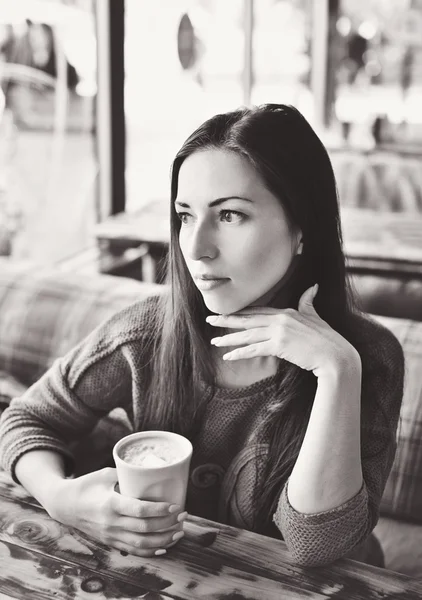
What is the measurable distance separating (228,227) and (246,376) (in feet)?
1.15

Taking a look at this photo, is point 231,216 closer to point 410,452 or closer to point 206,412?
point 206,412

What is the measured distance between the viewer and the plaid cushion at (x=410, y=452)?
1771mm

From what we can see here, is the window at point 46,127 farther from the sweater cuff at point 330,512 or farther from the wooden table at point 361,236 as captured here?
the sweater cuff at point 330,512

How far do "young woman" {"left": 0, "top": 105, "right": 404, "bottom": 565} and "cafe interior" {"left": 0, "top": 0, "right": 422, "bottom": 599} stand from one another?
19 cm

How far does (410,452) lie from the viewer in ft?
5.82

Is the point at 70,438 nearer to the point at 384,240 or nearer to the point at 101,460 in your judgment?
the point at 101,460

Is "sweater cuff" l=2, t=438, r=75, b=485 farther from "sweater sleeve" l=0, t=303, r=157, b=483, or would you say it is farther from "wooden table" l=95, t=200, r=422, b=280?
"wooden table" l=95, t=200, r=422, b=280

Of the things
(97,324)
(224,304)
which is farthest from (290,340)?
(97,324)

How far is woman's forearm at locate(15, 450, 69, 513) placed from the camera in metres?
1.18

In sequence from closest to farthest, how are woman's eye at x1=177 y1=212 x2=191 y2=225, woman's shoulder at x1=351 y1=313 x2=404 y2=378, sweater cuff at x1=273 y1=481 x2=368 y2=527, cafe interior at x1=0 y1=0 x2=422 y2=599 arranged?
sweater cuff at x1=273 y1=481 x2=368 y2=527
woman's eye at x1=177 y1=212 x2=191 y2=225
woman's shoulder at x1=351 y1=313 x2=404 y2=378
cafe interior at x1=0 y1=0 x2=422 y2=599

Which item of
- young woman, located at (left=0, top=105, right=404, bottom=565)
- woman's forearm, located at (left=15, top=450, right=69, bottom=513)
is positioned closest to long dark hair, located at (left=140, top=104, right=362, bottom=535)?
young woman, located at (left=0, top=105, right=404, bottom=565)

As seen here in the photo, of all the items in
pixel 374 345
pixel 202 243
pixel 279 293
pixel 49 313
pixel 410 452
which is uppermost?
pixel 202 243

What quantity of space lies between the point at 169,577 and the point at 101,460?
2.10 feet

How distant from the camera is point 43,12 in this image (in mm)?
2934
